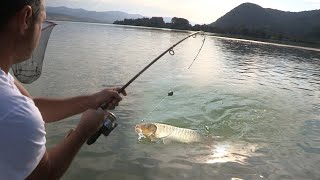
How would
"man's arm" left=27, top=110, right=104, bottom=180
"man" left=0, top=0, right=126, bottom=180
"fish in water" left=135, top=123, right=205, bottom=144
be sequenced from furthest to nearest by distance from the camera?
"fish in water" left=135, top=123, right=205, bottom=144, "man's arm" left=27, top=110, right=104, bottom=180, "man" left=0, top=0, right=126, bottom=180

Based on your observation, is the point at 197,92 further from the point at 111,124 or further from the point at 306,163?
the point at 111,124

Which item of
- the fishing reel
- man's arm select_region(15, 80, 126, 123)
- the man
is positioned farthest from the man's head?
man's arm select_region(15, 80, 126, 123)

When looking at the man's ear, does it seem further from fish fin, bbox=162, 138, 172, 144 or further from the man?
fish fin, bbox=162, 138, 172, 144

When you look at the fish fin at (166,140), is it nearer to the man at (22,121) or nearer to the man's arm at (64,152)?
the man's arm at (64,152)

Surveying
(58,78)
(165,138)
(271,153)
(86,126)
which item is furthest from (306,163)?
(58,78)

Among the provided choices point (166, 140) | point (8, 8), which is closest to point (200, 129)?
point (166, 140)

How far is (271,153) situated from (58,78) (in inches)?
477

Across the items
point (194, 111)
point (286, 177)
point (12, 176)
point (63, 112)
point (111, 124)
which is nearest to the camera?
point (12, 176)

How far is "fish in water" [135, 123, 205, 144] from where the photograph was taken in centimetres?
1095

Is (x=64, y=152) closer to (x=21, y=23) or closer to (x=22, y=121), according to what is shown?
(x=22, y=121)

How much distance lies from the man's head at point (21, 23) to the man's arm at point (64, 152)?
24.9 inches

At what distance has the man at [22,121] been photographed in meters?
2.10

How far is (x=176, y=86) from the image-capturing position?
67.1 ft

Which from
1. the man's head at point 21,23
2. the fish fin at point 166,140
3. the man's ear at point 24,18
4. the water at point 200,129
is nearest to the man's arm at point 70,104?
the man's head at point 21,23
